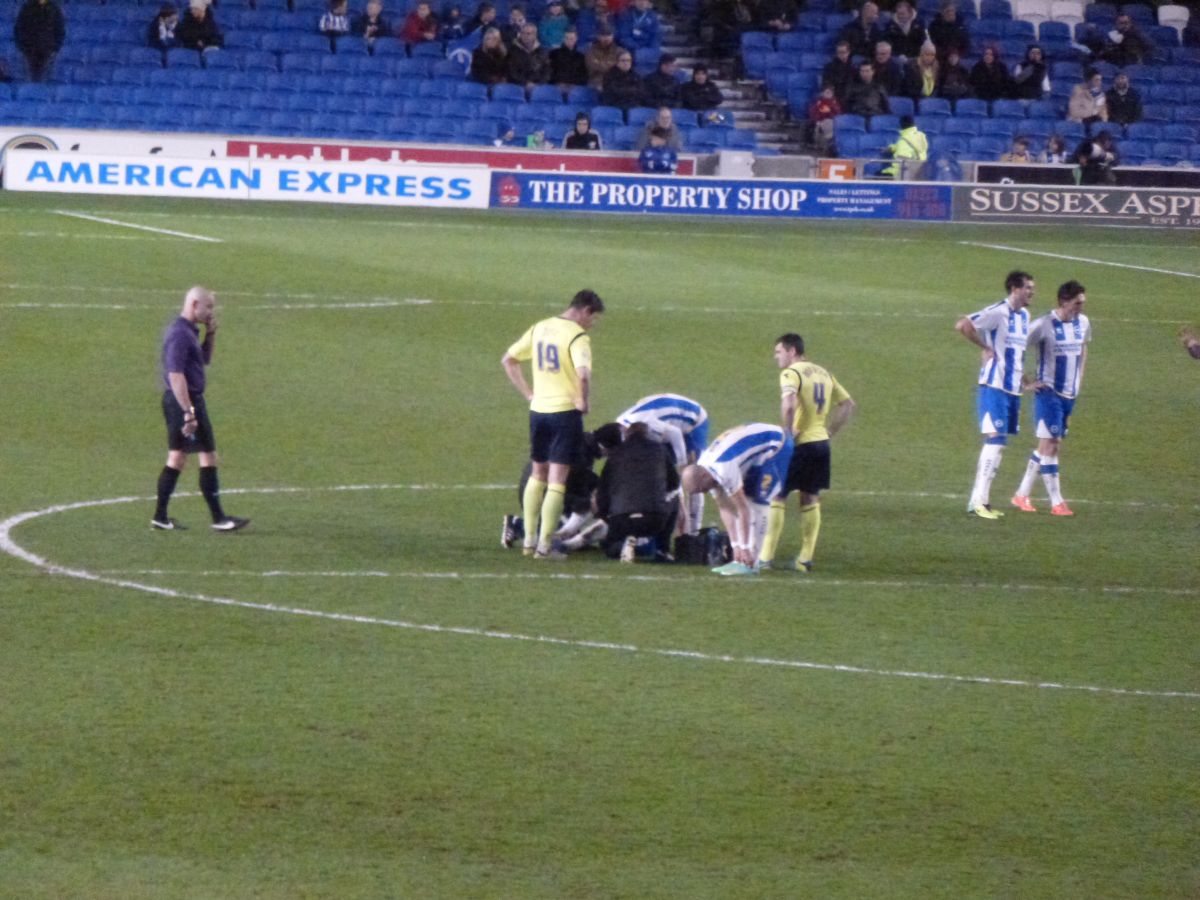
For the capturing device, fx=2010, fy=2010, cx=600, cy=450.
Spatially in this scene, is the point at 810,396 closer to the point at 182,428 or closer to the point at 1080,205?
the point at 182,428

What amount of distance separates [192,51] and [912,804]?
32735 mm

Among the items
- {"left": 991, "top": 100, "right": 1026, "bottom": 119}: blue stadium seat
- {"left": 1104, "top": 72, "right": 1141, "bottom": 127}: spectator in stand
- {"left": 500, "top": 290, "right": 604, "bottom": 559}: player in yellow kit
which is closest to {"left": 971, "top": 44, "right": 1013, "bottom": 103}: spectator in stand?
A: {"left": 991, "top": 100, "right": 1026, "bottom": 119}: blue stadium seat

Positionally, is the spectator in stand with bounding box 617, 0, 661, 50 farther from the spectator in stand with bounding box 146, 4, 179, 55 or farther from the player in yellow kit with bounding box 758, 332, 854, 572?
the player in yellow kit with bounding box 758, 332, 854, 572

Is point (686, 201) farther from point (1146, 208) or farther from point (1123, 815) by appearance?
point (1123, 815)

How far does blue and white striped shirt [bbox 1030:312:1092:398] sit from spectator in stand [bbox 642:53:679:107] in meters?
25.0

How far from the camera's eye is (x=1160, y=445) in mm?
18469

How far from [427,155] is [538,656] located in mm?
27360

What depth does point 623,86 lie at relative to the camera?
1540 inches

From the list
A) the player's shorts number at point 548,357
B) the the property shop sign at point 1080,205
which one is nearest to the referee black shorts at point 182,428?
the player's shorts number at point 548,357

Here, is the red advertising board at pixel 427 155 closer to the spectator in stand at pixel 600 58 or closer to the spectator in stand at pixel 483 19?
the spectator in stand at pixel 600 58

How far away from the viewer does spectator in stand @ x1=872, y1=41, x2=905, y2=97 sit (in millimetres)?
40688

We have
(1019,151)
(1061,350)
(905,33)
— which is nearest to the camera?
(1061,350)

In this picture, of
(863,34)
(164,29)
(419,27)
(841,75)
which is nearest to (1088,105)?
(863,34)

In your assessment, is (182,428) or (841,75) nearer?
(182,428)
